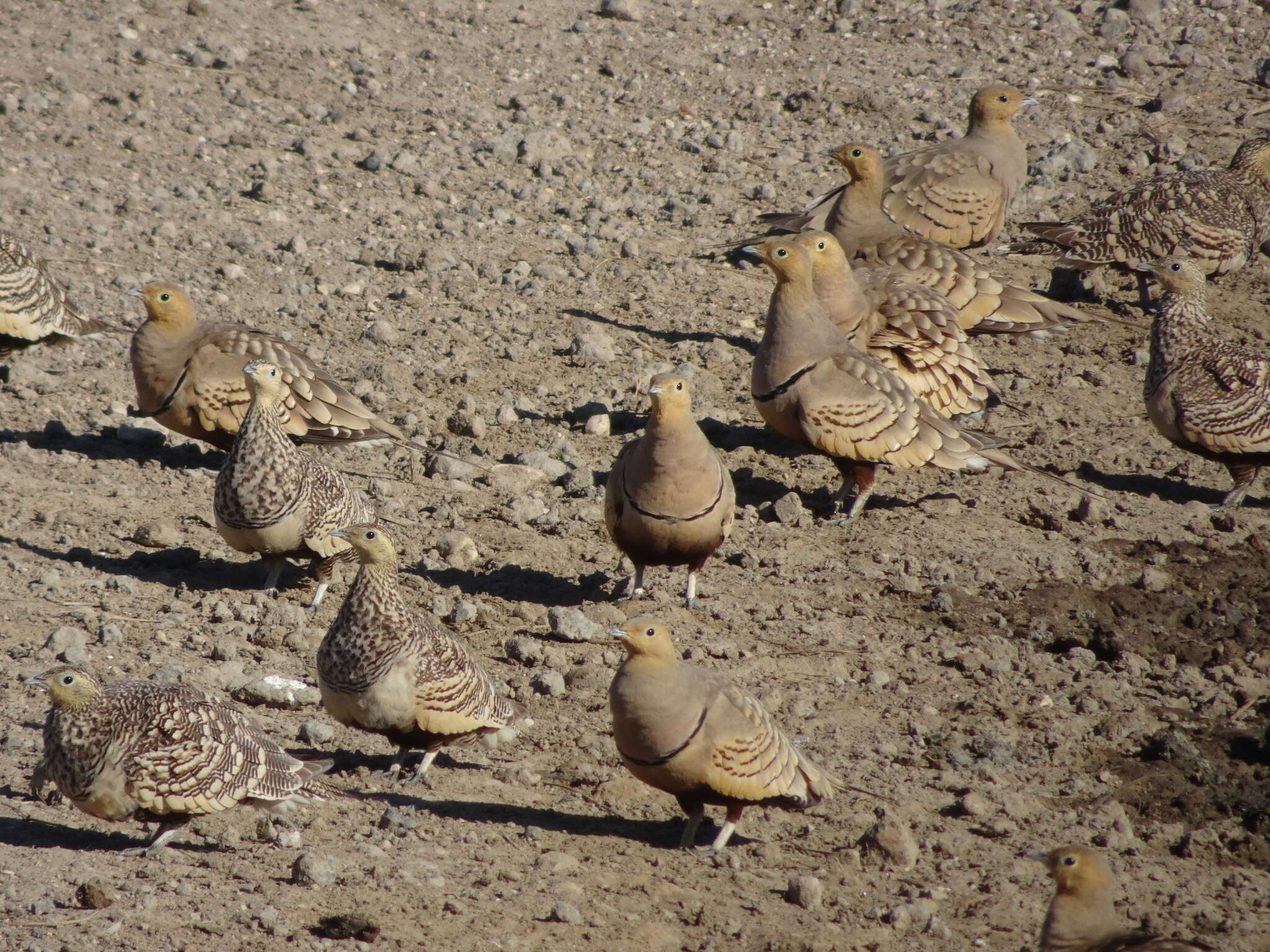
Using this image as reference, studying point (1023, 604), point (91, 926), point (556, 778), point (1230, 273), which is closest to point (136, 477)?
point (556, 778)

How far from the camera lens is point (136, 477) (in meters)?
7.41

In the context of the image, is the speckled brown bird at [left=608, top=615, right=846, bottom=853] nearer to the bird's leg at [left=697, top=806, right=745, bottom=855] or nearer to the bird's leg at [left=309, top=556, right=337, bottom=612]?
the bird's leg at [left=697, top=806, right=745, bottom=855]

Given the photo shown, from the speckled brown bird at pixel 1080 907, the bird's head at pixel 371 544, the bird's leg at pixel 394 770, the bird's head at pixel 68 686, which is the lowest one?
the bird's leg at pixel 394 770

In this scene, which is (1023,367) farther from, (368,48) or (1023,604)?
(368,48)

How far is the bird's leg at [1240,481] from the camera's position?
303 inches

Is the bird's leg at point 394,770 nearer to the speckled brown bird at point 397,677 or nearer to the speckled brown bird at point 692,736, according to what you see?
the speckled brown bird at point 397,677

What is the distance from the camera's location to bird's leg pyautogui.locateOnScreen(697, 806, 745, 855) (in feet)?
16.1

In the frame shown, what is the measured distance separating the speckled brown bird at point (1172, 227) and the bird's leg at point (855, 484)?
3317mm

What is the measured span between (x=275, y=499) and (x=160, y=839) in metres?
1.87

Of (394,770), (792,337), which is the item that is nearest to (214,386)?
(394,770)

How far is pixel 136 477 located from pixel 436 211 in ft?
12.1

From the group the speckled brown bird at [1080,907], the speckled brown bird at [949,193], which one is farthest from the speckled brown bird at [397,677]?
the speckled brown bird at [949,193]

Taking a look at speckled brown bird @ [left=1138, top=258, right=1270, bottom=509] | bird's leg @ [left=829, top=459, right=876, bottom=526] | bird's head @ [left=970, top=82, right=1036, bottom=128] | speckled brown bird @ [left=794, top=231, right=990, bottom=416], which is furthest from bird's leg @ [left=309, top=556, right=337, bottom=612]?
bird's head @ [left=970, top=82, right=1036, bottom=128]

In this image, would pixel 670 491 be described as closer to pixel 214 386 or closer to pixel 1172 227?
pixel 214 386
